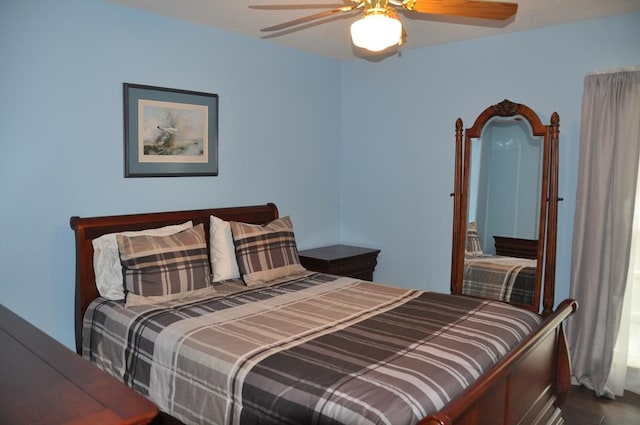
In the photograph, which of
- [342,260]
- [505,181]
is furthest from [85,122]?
[505,181]

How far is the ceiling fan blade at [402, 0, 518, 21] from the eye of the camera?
210 cm

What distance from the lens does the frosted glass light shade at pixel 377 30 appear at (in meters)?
1.98

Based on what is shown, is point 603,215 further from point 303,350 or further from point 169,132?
point 169,132

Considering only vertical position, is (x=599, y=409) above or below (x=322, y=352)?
below

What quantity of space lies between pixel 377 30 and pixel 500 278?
2.40 meters

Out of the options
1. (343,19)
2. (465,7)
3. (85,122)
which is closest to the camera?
(465,7)

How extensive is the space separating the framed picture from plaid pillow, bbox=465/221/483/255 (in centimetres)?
201

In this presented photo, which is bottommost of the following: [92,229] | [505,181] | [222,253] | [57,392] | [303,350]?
[303,350]

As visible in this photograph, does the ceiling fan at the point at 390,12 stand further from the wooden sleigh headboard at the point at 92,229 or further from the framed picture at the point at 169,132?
the wooden sleigh headboard at the point at 92,229

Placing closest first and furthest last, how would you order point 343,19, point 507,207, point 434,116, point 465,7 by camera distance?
point 465,7
point 343,19
point 507,207
point 434,116

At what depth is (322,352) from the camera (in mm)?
2018

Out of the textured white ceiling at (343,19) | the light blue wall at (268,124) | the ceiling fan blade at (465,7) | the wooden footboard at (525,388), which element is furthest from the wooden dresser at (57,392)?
the textured white ceiling at (343,19)

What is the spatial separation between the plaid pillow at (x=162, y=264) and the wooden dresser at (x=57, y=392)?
99 cm

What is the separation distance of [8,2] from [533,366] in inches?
128
